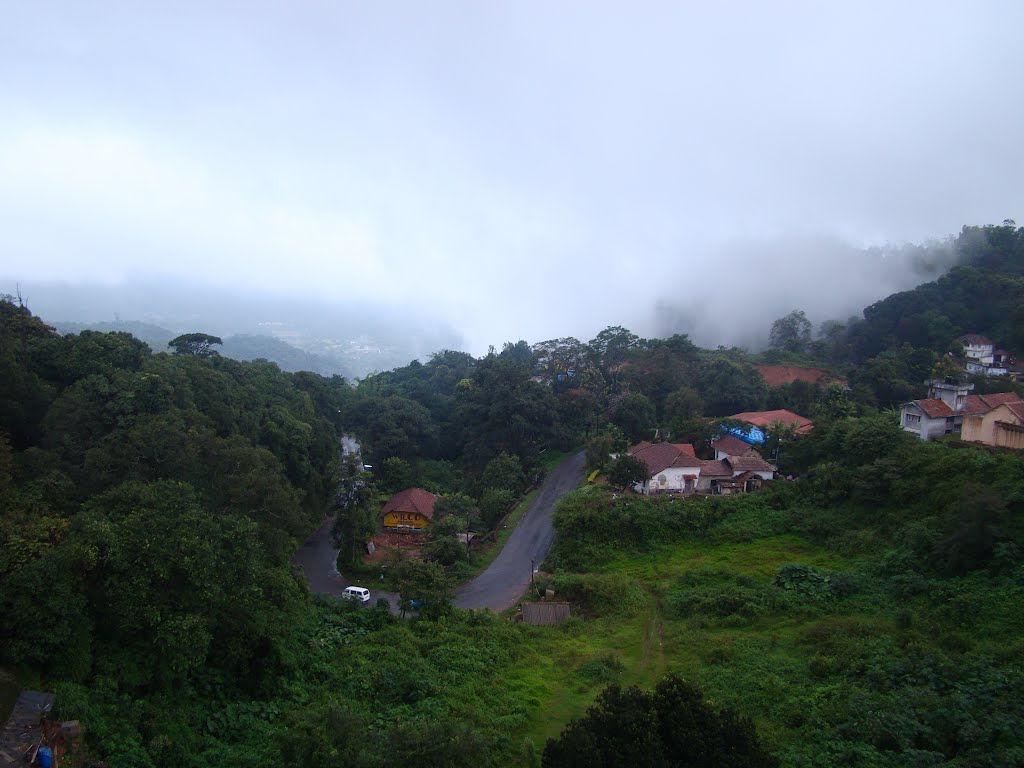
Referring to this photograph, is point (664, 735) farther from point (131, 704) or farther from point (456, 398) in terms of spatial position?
point (456, 398)

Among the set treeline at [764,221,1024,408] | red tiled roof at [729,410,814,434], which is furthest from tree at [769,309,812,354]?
red tiled roof at [729,410,814,434]

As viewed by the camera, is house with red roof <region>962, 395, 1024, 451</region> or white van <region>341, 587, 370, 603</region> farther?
house with red roof <region>962, 395, 1024, 451</region>

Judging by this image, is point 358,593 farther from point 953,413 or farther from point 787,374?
point 787,374

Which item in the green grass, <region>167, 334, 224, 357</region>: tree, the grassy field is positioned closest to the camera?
the grassy field

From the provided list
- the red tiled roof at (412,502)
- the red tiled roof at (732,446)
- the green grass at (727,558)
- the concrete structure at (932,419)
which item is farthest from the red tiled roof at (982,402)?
the red tiled roof at (412,502)

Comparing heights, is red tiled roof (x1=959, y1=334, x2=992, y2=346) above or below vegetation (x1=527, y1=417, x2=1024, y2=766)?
above

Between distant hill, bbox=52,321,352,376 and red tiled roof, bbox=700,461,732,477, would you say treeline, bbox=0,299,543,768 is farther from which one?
distant hill, bbox=52,321,352,376

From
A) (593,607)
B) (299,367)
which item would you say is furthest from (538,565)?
(299,367)
